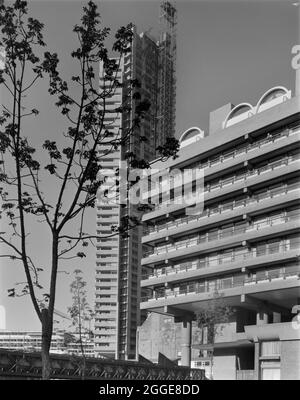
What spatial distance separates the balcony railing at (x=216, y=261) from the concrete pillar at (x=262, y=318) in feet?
17.8

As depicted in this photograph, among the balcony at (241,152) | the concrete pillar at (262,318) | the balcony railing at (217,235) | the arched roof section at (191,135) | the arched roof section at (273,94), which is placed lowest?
the concrete pillar at (262,318)

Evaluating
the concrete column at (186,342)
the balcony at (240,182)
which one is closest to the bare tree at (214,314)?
the concrete column at (186,342)

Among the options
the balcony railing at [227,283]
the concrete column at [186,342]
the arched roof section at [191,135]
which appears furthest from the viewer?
the arched roof section at [191,135]

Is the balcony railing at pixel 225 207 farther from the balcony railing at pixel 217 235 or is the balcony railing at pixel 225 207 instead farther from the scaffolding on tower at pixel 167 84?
the scaffolding on tower at pixel 167 84

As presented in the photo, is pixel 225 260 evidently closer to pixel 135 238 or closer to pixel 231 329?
pixel 231 329

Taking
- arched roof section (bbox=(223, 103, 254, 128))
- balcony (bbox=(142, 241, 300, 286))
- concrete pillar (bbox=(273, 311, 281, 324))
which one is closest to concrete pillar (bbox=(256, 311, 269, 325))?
concrete pillar (bbox=(273, 311, 281, 324))

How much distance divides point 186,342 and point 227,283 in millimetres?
11994

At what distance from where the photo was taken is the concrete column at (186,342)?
2628 inches

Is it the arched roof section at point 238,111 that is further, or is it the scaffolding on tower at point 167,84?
the scaffolding on tower at point 167,84

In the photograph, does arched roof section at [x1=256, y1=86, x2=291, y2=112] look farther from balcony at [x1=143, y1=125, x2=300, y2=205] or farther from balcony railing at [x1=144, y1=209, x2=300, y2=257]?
balcony railing at [x1=144, y1=209, x2=300, y2=257]

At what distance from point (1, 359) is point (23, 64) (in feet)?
93.7

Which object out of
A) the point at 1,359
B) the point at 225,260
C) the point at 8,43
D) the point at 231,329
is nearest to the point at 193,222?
the point at 225,260

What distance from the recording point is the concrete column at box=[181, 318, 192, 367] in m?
66.8
